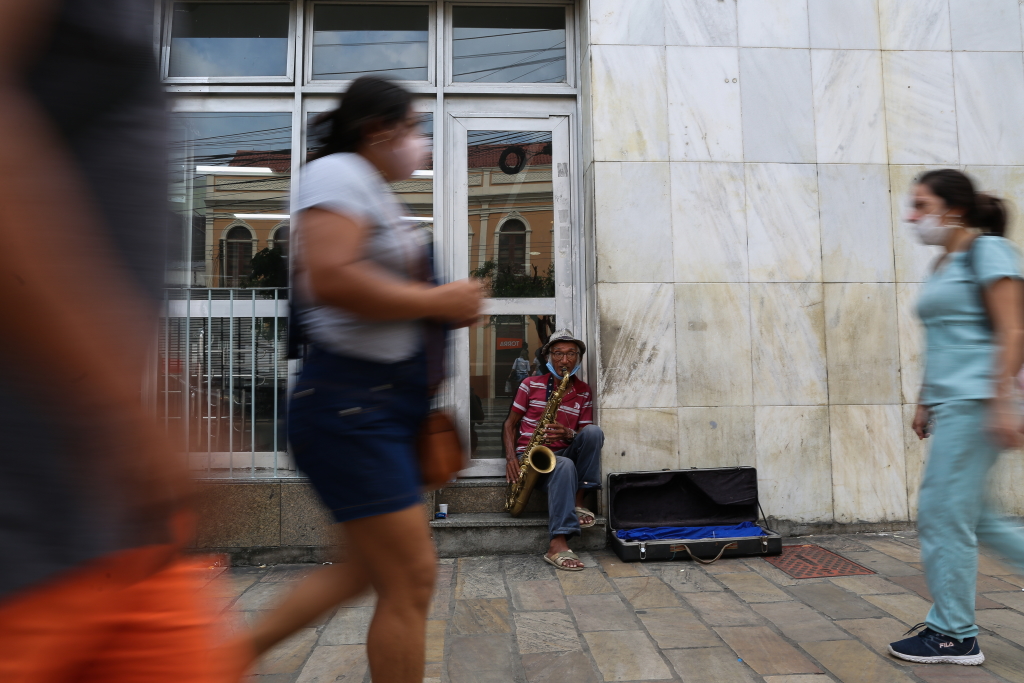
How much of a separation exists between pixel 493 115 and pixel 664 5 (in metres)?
1.55

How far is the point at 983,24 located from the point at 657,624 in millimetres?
5334

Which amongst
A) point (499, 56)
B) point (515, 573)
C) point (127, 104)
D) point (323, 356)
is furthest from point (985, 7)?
point (127, 104)

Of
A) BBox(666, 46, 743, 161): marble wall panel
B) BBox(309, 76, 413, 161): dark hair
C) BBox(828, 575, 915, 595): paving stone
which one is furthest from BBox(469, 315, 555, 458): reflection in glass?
BBox(309, 76, 413, 161): dark hair

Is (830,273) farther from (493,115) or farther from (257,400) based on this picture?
(257,400)

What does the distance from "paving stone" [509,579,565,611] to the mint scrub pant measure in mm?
1758

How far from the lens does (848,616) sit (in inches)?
134

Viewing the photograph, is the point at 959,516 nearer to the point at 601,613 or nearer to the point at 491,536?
the point at 601,613

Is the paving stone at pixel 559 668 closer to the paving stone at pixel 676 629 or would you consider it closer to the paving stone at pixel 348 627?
the paving stone at pixel 676 629

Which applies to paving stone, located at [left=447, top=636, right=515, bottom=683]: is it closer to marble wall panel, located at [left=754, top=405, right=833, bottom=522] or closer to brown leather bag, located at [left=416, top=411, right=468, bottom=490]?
brown leather bag, located at [left=416, top=411, right=468, bottom=490]

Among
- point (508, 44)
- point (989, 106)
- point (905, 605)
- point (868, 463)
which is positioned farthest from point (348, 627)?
point (989, 106)

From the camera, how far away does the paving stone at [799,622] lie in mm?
3145

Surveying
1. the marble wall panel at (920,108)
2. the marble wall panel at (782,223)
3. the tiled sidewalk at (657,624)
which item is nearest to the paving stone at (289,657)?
the tiled sidewalk at (657,624)

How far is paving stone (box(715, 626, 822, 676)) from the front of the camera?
2.79 metres

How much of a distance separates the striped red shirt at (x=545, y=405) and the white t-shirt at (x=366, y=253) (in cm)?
340
